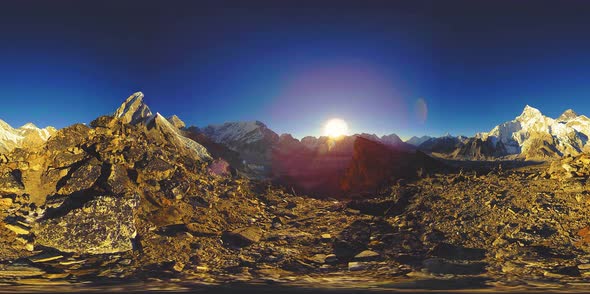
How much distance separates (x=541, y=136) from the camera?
162125 mm

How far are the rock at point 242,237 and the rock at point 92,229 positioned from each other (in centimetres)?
370

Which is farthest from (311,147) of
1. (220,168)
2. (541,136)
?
(541,136)

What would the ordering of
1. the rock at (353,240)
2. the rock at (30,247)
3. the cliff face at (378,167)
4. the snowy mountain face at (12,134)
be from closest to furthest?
the rock at (30,247)
the rock at (353,240)
the cliff face at (378,167)
the snowy mountain face at (12,134)

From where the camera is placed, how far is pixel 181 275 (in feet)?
35.1

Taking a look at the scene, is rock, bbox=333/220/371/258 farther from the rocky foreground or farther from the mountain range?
the mountain range

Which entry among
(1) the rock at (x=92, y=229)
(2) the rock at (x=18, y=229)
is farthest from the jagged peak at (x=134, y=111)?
(1) the rock at (x=92, y=229)

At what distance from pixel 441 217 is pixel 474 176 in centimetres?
645

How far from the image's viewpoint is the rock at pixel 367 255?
12.5 meters

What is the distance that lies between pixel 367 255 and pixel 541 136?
189496 mm

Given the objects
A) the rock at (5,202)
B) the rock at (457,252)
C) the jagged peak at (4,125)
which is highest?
the jagged peak at (4,125)

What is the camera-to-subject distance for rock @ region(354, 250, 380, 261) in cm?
1250

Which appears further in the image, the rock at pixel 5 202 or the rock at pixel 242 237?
the rock at pixel 5 202

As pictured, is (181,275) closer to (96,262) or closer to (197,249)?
(197,249)

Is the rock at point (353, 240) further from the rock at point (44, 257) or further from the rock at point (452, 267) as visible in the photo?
the rock at point (44, 257)
